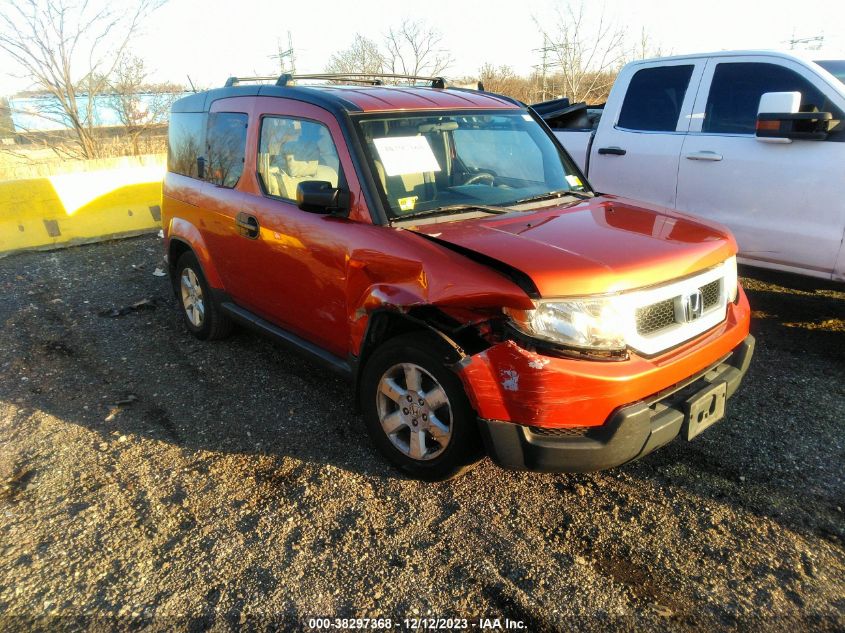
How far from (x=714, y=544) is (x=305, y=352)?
7.83 feet

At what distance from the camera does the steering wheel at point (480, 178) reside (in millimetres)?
3559

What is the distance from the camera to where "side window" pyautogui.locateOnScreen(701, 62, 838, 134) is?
447 cm

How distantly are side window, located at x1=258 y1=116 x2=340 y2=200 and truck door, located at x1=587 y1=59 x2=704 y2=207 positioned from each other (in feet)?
10.2

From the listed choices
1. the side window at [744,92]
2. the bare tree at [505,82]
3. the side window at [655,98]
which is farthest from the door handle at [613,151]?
the bare tree at [505,82]

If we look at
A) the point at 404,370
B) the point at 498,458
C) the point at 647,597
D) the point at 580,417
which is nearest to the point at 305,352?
the point at 404,370

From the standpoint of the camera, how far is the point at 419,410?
9.64ft

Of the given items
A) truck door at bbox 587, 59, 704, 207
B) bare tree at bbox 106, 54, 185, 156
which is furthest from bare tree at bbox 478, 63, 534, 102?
truck door at bbox 587, 59, 704, 207

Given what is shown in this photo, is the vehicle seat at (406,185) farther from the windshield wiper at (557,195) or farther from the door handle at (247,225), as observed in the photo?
the door handle at (247,225)

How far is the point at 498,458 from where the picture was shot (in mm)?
2584

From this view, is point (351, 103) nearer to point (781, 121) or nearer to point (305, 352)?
point (305, 352)

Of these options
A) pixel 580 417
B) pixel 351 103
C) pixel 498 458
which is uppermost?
pixel 351 103

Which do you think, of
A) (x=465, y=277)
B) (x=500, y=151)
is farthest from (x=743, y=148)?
(x=465, y=277)

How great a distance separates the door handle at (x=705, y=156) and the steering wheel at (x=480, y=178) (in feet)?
7.19

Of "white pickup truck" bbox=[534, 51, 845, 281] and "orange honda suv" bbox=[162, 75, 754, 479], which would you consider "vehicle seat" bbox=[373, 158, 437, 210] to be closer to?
"orange honda suv" bbox=[162, 75, 754, 479]
